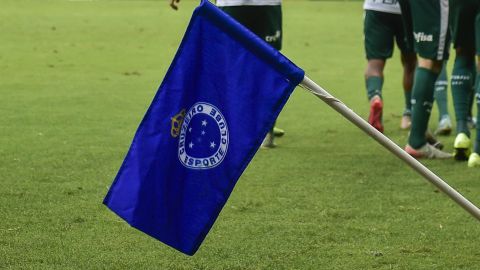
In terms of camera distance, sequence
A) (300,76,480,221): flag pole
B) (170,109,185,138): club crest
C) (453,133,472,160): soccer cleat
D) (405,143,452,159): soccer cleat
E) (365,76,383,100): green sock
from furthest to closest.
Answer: (365,76,383,100): green sock
(405,143,452,159): soccer cleat
(453,133,472,160): soccer cleat
(170,109,185,138): club crest
(300,76,480,221): flag pole

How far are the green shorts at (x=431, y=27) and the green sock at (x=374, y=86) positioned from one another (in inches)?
44.7

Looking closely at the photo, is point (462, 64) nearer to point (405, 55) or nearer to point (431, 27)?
point (431, 27)

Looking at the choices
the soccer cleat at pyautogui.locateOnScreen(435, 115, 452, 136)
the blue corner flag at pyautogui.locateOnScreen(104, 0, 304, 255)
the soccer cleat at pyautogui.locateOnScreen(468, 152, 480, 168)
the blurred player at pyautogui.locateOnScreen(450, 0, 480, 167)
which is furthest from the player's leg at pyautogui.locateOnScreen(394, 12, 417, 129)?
the blue corner flag at pyautogui.locateOnScreen(104, 0, 304, 255)

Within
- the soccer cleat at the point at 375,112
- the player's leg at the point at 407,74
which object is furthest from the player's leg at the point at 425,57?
the player's leg at the point at 407,74

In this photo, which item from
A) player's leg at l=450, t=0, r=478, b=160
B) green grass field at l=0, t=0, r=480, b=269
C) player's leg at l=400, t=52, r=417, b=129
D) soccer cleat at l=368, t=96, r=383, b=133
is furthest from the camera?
player's leg at l=400, t=52, r=417, b=129

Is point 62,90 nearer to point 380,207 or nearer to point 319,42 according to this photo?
point 380,207

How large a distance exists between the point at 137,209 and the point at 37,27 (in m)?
15.1

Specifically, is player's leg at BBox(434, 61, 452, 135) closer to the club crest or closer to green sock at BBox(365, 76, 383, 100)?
green sock at BBox(365, 76, 383, 100)

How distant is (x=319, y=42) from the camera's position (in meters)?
18.4

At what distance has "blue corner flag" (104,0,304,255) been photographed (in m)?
3.72

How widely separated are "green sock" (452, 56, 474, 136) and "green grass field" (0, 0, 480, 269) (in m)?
0.54

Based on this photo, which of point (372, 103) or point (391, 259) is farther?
point (372, 103)

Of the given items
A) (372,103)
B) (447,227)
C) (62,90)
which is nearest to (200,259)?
(447,227)

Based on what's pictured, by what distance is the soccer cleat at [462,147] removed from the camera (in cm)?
751
